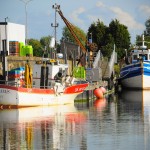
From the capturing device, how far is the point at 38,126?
36.5 metres

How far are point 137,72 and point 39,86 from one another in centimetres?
3956

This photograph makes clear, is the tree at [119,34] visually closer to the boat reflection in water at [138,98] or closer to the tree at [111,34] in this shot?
the tree at [111,34]

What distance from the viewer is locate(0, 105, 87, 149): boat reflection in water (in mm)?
29741

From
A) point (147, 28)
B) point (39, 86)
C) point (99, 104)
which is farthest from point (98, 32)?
point (39, 86)

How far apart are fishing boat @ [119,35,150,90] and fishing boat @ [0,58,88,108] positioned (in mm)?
33973

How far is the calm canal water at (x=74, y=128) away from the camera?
29.4 meters

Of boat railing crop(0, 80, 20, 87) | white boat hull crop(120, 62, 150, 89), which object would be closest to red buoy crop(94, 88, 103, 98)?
boat railing crop(0, 80, 20, 87)

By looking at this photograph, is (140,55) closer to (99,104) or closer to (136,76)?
(136,76)

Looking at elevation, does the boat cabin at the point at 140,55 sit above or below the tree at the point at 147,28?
below

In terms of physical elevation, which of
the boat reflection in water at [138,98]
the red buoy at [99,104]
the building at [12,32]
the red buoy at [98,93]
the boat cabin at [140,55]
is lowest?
the red buoy at [99,104]

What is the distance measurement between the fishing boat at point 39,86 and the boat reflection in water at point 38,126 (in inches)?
23.1

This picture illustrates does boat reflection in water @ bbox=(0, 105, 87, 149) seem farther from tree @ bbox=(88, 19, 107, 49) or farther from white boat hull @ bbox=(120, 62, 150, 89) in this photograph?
tree @ bbox=(88, 19, 107, 49)

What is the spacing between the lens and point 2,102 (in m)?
45.5

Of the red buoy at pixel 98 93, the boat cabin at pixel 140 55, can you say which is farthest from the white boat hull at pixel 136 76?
the red buoy at pixel 98 93
